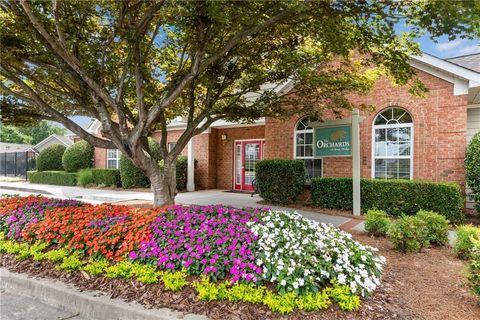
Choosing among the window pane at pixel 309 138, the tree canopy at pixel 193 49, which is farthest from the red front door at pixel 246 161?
the tree canopy at pixel 193 49

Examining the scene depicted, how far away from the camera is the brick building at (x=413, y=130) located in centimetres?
778

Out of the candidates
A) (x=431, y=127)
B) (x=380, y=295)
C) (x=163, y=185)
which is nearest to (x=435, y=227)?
(x=380, y=295)

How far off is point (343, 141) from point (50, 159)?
18.5 meters

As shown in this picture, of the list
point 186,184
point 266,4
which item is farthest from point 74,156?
point 266,4

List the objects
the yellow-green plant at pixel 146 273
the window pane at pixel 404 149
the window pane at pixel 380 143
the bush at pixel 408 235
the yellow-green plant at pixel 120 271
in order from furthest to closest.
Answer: the window pane at pixel 380 143, the window pane at pixel 404 149, the bush at pixel 408 235, the yellow-green plant at pixel 120 271, the yellow-green plant at pixel 146 273

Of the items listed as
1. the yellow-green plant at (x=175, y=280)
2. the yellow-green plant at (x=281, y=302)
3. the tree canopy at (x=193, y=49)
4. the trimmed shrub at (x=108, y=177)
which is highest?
the tree canopy at (x=193, y=49)

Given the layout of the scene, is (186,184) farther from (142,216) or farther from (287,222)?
(287,222)

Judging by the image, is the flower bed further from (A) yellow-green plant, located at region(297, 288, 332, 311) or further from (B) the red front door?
(B) the red front door

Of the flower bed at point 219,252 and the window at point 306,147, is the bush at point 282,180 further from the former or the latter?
the flower bed at point 219,252

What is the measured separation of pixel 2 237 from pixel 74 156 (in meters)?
14.2

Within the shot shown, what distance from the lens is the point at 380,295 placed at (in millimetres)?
3189

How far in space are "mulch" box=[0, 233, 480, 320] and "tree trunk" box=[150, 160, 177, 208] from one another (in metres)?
2.09

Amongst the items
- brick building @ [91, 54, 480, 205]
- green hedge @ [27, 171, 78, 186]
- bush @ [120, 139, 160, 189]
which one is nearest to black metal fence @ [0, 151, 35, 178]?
green hedge @ [27, 171, 78, 186]

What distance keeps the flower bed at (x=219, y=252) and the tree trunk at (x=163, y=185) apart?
2.87 feet
